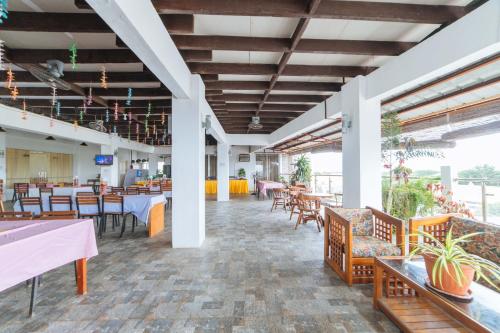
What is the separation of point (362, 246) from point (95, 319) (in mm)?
2919

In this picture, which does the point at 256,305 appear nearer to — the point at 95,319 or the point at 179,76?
the point at 95,319

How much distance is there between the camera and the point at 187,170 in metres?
4.18

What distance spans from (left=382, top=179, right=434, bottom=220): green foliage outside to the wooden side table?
2788 millimetres

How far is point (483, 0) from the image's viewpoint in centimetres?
247

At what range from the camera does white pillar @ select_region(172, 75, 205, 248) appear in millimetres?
4145

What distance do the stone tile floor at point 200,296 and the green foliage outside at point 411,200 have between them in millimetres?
2273

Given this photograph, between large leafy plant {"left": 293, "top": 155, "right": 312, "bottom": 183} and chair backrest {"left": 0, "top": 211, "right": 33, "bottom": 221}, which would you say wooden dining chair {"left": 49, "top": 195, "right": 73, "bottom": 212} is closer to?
chair backrest {"left": 0, "top": 211, "right": 33, "bottom": 221}

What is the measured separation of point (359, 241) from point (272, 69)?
309 centimetres

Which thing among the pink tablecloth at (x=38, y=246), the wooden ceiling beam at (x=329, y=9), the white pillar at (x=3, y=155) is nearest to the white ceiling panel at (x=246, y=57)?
the wooden ceiling beam at (x=329, y=9)

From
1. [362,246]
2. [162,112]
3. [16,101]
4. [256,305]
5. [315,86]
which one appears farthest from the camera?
[162,112]

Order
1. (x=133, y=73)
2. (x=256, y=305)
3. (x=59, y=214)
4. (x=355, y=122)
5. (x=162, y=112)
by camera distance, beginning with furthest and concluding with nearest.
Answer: (x=162, y=112) → (x=133, y=73) → (x=355, y=122) → (x=59, y=214) → (x=256, y=305)

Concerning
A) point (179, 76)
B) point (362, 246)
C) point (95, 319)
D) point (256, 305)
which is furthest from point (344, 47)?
point (95, 319)

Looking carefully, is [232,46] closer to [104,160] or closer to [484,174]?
[484,174]

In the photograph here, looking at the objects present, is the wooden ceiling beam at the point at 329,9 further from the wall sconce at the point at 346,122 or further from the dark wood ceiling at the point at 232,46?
the wall sconce at the point at 346,122
